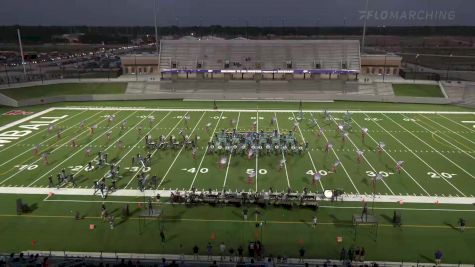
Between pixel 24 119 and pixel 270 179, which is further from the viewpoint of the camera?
pixel 24 119

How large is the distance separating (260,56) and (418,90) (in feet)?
76.3

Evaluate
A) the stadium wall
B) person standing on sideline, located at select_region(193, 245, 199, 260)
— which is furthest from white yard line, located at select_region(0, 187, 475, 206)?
the stadium wall

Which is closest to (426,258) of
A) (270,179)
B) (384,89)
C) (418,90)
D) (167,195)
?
(270,179)

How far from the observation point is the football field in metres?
20.2

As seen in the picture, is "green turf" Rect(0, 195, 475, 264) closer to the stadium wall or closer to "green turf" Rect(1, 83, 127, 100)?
the stadium wall

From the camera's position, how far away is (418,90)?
4669 cm

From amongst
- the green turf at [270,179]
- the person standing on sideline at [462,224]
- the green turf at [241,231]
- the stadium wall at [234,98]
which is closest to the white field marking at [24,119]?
the green turf at [270,179]

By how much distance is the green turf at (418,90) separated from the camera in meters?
45.4

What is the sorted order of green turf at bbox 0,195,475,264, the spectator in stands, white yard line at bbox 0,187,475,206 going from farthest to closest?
white yard line at bbox 0,187,475,206 < green turf at bbox 0,195,475,264 < the spectator in stands

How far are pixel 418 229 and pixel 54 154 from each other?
23.0 metres

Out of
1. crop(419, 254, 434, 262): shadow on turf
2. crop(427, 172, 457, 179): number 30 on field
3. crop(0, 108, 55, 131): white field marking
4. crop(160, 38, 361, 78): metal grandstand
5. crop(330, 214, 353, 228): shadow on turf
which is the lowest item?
crop(419, 254, 434, 262): shadow on turf

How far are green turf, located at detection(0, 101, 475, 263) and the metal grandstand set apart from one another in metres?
18.3

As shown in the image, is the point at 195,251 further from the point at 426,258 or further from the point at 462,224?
the point at 462,224

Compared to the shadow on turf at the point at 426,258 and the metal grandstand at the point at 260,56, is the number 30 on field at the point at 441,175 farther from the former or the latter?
the metal grandstand at the point at 260,56
